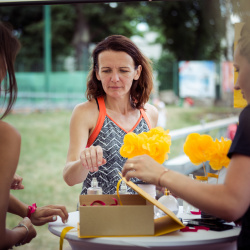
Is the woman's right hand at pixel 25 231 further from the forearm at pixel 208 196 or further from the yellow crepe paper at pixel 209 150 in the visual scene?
the yellow crepe paper at pixel 209 150

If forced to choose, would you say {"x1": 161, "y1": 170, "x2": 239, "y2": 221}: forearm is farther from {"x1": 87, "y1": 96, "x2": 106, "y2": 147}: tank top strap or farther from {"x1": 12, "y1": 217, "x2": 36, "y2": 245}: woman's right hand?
{"x1": 87, "y1": 96, "x2": 106, "y2": 147}: tank top strap

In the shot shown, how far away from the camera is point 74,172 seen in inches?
84.6

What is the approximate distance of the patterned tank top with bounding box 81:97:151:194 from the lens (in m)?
2.34

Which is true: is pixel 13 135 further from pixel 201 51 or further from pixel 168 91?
pixel 201 51

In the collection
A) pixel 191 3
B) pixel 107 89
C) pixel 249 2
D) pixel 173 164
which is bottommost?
pixel 173 164

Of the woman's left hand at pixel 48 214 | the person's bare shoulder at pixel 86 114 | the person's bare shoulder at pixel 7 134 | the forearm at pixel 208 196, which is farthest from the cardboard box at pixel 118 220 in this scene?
the person's bare shoulder at pixel 86 114

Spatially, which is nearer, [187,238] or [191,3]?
[187,238]

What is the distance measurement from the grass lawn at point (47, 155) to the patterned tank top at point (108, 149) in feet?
9.92

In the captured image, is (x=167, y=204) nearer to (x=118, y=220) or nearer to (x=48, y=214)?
(x=118, y=220)

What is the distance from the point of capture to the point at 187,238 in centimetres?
160

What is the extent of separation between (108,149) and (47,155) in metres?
8.40

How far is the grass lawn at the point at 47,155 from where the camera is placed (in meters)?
6.90

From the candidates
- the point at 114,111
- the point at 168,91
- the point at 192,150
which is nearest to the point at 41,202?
the point at 114,111

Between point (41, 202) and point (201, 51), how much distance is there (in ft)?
45.8
